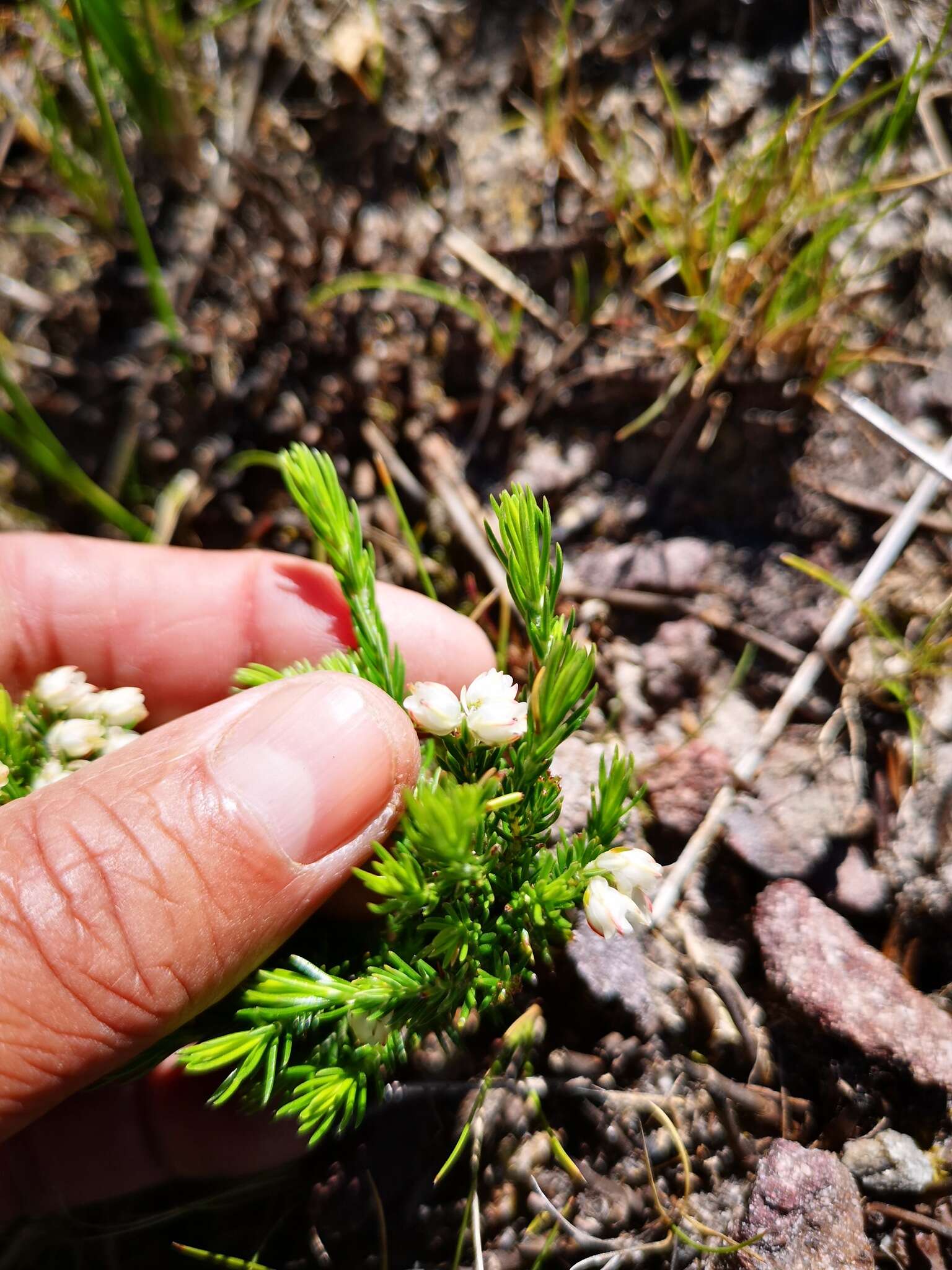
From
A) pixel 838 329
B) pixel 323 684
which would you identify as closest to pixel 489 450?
pixel 838 329

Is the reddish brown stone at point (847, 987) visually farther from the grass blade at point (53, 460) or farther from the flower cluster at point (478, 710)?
the grass blade at point (53, 460)

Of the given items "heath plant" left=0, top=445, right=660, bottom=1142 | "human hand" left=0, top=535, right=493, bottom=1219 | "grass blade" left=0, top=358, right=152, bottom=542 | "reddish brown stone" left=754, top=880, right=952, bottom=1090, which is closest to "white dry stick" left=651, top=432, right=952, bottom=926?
"reddish brown stone" left=754, top=880, right=952, bottom=1090

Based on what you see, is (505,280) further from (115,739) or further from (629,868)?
(629,868)

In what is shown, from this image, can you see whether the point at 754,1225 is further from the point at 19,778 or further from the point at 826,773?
the point at 19,778

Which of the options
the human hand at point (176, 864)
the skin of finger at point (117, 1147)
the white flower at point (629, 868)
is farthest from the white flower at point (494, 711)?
the skin of finger at point (117, 1147)

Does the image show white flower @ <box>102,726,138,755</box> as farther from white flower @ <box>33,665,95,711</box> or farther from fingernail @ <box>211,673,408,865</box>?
fingernail @ <box>211,673,408,865</box>
